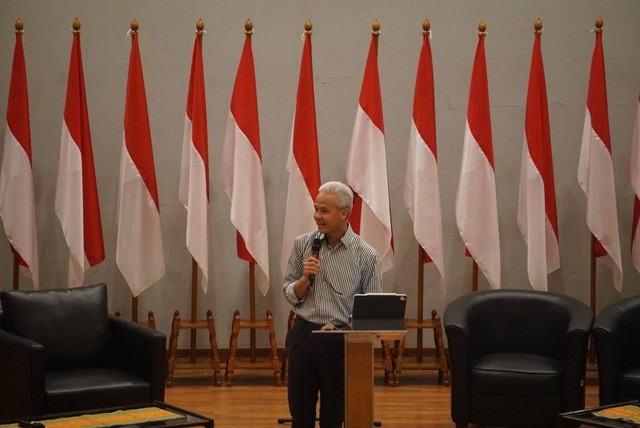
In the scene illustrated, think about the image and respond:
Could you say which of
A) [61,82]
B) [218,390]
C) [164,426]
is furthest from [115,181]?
[164,426]

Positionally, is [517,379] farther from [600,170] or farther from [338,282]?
[600,170]

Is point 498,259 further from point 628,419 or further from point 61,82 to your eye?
point 61,82

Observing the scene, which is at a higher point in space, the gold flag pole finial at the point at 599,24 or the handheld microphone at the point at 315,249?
the gold flag pole finial at the point at 599,24

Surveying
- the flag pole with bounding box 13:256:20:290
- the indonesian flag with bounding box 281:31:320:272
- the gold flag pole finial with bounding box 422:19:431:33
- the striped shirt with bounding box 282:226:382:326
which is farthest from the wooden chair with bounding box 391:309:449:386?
the flag pole with bounding box 13:256:20:290

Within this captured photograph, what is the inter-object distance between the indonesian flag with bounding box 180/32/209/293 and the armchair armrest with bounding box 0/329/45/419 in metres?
1.74

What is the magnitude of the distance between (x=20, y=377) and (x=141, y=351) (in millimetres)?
619

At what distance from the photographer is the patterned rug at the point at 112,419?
3859 mm

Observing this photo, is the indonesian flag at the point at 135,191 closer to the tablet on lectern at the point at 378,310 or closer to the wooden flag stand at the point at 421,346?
the wooden flag stand at the point at 421,346

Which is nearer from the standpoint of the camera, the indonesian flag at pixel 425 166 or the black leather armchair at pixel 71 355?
the black leather armchair at pixel 71 355

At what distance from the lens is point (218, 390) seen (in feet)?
20.7

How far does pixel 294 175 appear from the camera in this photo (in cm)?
641

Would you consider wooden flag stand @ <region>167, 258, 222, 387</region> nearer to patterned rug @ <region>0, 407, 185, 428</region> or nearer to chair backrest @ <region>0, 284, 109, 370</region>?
chair backrest @ <region>0, 284, 109, 370</region>

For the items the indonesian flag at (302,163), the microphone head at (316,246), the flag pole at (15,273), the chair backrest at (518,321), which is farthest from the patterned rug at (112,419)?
the flag pole at (15,273)

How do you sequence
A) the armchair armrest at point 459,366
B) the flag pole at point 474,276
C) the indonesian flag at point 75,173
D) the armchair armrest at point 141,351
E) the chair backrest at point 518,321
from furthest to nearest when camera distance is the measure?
1. the flag pole at point 474,276
2. the indonesian flag at point 75,173
3. the chair backrest at point 518,321
4. the armchair armrest at point 459,366
5. the armchair armrest at point 141,351
